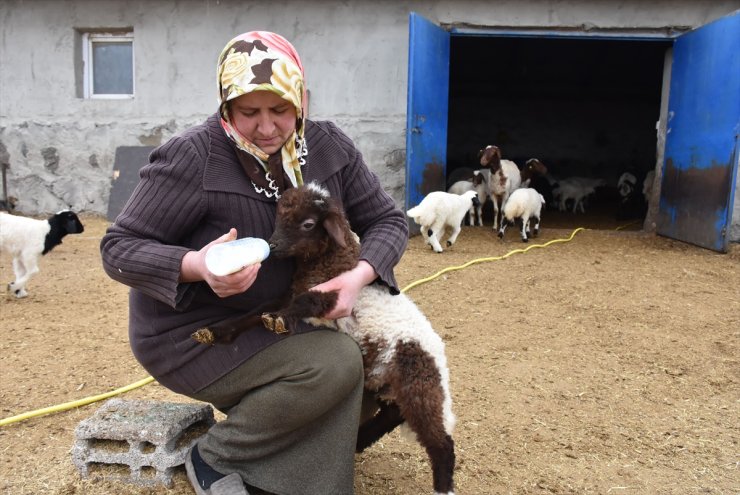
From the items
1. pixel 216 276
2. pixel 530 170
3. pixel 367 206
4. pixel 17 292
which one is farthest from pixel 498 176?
pixel 216 276

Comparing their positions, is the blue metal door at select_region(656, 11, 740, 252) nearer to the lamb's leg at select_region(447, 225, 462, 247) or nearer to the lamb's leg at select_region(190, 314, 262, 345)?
the lamb's leg at select_region(447, 225, 462, 247)

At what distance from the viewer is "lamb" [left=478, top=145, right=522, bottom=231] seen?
841cm

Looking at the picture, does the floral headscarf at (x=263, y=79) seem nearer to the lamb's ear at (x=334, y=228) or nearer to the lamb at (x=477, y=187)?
the lamb's ear at (x=334, y=228)

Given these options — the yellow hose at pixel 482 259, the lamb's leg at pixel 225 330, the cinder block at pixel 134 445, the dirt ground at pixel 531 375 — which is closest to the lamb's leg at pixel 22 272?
the dirt ground at pixel 531 375

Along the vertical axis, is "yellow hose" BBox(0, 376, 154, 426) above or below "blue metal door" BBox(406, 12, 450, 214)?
below

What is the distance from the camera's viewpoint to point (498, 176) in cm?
862

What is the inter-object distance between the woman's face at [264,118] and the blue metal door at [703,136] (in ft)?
21.6

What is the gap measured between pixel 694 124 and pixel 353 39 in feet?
14.9

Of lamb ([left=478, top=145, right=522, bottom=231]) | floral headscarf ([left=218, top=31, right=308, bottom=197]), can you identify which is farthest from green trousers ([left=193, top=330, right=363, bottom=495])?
lamb ([left=478, top=145, right=522, bottom=231])

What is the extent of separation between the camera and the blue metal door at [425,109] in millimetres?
7582

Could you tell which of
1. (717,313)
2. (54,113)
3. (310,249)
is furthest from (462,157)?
(310,249)

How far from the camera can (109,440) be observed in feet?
7.54

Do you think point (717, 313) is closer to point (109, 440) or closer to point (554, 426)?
point (554, 426)

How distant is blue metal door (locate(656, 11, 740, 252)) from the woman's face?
659 cm
